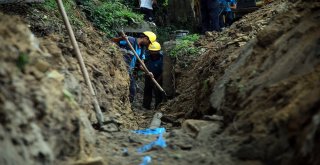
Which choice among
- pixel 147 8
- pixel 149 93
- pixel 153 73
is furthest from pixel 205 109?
pixel 147 8

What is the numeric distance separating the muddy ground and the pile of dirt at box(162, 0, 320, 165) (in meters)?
0.01

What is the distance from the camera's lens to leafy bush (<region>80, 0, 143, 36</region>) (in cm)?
1050

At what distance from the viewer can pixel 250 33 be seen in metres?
8.78

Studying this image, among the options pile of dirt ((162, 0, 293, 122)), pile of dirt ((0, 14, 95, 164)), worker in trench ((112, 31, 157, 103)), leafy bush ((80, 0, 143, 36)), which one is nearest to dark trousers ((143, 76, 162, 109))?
worker in trench ((112, 31, 157, 103))

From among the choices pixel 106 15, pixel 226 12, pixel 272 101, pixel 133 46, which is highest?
pixel 106 15

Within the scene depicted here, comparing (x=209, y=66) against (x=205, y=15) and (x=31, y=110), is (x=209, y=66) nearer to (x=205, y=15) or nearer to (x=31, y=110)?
(x=205, y=15)

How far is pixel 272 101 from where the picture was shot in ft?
13.3

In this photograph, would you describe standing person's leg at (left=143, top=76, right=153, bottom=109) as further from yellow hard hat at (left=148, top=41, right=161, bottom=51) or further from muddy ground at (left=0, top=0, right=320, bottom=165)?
muddy ground at (left=0, top=0, right=320, bottom=165)

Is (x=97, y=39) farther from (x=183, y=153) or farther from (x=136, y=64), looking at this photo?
(x=183, y=153)

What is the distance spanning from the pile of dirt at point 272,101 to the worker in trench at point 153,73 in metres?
5.88

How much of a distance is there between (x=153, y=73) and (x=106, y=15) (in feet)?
8.27

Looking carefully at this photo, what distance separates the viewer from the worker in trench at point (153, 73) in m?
12.2

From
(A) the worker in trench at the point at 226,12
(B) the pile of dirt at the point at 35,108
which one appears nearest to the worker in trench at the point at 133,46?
(A) the worker in trench at the point at 226,12

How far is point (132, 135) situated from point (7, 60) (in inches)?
92.6
